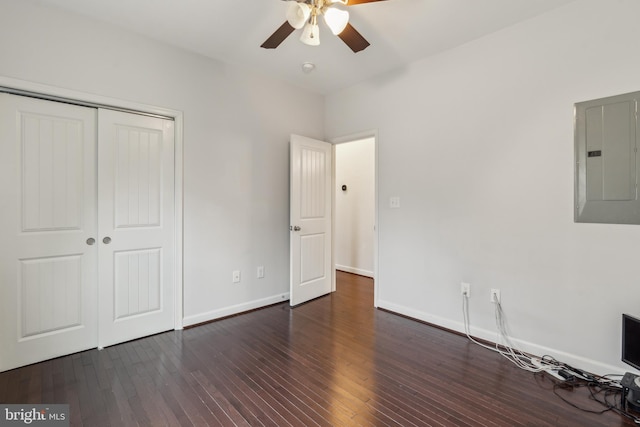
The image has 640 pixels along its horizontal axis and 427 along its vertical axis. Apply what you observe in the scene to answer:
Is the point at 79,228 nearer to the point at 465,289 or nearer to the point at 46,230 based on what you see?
the point at 46,230

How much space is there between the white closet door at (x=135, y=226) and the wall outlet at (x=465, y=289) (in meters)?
2.80

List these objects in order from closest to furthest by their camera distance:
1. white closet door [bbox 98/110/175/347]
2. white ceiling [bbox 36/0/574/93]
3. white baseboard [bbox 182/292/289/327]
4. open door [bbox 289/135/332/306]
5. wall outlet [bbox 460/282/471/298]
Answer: white ceiling [bbox 36/0/574/93]
white closet door [bbox 98/110/175/347]
wall outlet [bbox 460/282/471/298]
white baseboard [bbox 182/292/289/327]
open door [bbox 289/135/332/306]

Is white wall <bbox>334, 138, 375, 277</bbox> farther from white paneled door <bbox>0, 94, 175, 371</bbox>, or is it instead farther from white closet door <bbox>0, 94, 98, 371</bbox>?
white closet door <bbox>0, 94, 98, 371</bbox>

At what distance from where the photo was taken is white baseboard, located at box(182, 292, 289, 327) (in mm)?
3049

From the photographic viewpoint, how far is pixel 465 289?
286 cm

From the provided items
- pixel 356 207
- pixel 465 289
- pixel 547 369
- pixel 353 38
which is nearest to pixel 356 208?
pixel 356 207

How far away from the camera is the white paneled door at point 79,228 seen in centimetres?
223

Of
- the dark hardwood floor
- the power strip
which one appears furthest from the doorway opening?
the power strip

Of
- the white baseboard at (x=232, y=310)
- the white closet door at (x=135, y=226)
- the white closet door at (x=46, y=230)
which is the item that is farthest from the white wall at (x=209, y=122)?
the white closet door at (x=46, y=230)

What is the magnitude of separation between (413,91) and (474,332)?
2.49 m

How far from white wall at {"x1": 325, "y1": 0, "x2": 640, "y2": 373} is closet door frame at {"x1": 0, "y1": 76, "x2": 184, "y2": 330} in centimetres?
217

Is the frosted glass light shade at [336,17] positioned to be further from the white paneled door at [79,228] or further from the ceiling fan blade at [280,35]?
the white paneled door at [79,228]

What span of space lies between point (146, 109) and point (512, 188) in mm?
3306

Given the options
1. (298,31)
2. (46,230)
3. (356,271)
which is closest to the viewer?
(46,230)
